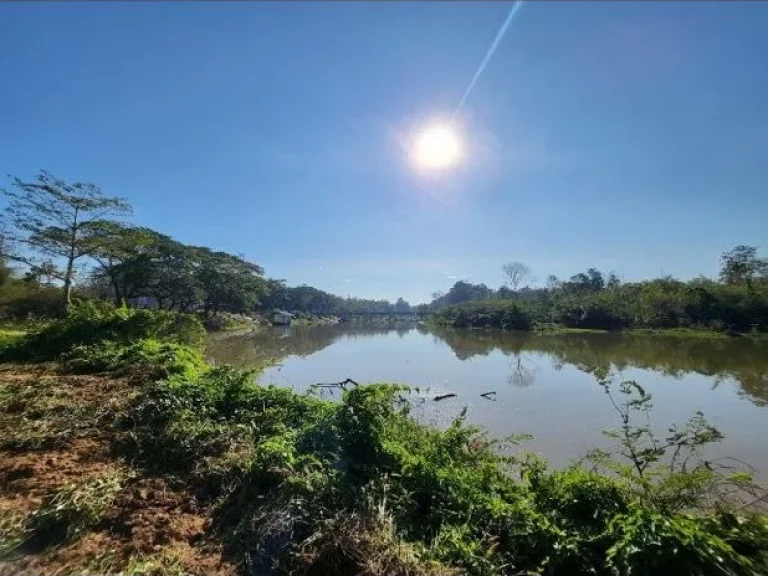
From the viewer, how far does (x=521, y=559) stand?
271cm

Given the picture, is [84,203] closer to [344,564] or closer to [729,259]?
[344,564]

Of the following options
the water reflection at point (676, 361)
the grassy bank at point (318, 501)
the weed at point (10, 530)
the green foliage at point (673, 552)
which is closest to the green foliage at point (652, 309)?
the water reflection at point (676, 361)

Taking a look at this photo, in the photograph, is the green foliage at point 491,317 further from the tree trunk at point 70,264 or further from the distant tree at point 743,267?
the tree trunk at point 70,264

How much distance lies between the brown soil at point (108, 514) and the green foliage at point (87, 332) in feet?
19.1

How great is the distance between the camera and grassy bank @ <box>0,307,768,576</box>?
2600 millimetres

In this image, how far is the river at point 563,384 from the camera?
30.3ft

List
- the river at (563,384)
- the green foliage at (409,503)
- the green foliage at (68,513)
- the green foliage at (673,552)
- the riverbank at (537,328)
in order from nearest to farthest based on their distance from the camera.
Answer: the green foliage at (673,552) → the green foliage at (409,503) → the green foliage at (68,513) → the river at (563,384) → the riverbank at (537,328)

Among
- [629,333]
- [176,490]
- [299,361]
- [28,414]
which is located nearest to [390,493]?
[176,490]

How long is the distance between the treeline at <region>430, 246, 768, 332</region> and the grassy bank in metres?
45.1

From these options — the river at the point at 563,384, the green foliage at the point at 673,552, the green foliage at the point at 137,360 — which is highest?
the green foliage at the point at 137,360

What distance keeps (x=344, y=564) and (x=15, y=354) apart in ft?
37.0

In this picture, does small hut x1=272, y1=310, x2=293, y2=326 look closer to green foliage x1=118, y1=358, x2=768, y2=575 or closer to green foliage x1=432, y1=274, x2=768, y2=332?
green foliage x1=432, y1=274, x2=768, y2=332

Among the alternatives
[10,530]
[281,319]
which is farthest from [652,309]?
[10,530]

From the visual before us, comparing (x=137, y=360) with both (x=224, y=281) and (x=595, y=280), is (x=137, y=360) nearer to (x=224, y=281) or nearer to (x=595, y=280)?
(x=224, y=281)
